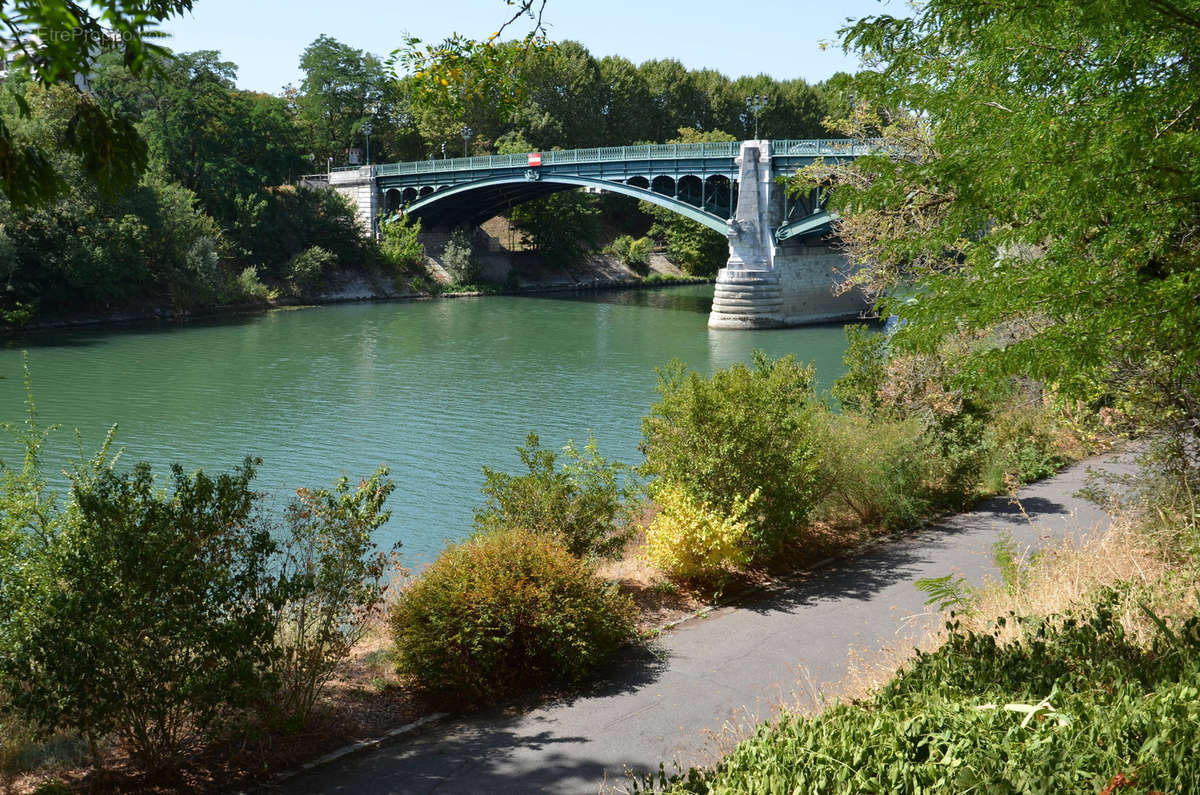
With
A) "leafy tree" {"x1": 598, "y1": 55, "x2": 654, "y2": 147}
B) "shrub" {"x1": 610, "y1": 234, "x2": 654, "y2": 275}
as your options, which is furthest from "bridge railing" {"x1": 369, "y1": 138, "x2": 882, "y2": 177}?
"leafy tree" {"x1": 598, "y1": 55, "x2": 654, "y2": 147}

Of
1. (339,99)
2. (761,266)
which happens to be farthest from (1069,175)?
(339,99)

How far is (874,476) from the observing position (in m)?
12.4

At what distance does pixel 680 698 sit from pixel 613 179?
138 feet

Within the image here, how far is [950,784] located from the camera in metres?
3.29

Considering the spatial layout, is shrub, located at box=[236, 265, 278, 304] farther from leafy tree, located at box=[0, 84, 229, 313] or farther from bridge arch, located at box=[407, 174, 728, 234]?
bridge arch, located at box=[407, 174, 728, 234]

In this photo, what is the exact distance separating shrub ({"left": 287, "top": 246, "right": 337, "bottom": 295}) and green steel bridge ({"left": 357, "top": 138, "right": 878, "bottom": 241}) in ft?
22.6

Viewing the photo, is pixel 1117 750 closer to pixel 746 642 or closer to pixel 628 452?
pixel 746 642

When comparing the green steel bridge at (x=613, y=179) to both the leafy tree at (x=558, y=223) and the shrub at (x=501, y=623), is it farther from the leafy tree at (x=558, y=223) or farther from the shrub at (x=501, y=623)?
the shrub at (x=501, y=623)

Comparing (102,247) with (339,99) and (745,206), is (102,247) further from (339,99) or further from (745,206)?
(339,99)

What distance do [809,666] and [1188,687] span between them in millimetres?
4250

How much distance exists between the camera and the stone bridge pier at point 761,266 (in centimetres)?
4222

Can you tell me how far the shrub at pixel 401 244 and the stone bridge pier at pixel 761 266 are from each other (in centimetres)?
2221

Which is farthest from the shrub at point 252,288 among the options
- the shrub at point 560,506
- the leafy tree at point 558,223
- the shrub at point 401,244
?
the shrub at point 560,506

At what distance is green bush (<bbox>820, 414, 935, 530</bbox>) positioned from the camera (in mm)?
12047
